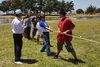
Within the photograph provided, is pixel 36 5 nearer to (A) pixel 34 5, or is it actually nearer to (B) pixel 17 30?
(A) pixel 34 5

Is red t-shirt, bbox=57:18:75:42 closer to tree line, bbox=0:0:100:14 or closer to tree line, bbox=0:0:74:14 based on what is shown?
tree line, bbox=0:0:100:14

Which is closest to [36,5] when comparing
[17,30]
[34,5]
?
[34,5]

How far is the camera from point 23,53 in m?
8.88

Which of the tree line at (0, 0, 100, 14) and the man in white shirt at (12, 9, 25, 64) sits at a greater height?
the tree line at (0, 0, 100, 14)

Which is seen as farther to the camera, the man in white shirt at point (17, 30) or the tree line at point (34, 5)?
the tree line at point (34, 5)

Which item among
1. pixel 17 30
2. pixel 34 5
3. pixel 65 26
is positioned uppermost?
pixel 34 5

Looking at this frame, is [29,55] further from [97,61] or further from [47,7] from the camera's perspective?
[47,7]

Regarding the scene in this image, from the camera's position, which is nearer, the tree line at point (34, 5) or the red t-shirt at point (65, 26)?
the red t-shirt at point (65, 26)

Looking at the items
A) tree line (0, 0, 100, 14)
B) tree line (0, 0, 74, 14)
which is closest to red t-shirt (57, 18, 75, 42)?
tree line (0, 0, 100, 14)

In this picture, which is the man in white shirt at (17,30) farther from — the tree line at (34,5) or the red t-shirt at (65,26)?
the tree line at (34,5)

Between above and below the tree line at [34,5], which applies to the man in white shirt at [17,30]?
below

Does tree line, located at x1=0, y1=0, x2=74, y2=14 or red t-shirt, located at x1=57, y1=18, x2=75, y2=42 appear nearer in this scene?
red t-shirt, located at x1=57, y1=18, x2=75, y2=42

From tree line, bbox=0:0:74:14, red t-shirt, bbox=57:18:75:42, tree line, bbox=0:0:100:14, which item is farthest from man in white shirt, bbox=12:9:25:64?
tree line, bbox=0:0:74:14

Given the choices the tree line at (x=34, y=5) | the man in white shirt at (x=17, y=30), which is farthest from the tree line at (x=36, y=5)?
the man in white shirt at (x=17, y=30)
